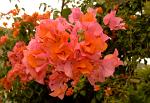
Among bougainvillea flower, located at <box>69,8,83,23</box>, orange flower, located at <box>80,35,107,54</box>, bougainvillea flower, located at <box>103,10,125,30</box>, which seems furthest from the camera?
bougainvillea flower, located at <box>103,10,125,30</box>

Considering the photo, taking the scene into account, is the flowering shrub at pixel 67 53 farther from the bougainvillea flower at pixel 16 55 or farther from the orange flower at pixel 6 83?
the orange flower at pixel 6 83

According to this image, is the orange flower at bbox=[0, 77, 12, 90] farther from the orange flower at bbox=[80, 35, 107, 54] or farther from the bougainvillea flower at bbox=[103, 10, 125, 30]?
the orange flower at bbox=[80, 35, 107, 54]

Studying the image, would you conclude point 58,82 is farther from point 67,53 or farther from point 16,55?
point 16,55

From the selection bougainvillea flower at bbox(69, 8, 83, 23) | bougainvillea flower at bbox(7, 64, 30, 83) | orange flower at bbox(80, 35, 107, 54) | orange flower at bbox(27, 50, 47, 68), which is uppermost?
bougainvillea flower at bbox(69, 8, 83, 23)

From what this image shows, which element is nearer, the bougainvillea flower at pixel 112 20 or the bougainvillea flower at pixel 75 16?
the bougainvillea flower at pixel 75 16

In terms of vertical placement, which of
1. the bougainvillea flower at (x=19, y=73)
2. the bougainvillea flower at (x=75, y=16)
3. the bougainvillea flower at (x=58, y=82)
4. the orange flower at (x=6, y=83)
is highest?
the bougainvillea flower at (x=75, y=16)

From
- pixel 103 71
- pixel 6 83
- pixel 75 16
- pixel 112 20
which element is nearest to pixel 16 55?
pixel 6 83

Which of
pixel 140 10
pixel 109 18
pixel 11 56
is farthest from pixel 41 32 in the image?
pixel 140 10

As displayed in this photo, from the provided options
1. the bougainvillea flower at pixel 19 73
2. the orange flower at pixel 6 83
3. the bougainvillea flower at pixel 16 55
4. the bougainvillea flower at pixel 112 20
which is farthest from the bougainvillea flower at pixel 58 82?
the orange flower at pixel 6 83

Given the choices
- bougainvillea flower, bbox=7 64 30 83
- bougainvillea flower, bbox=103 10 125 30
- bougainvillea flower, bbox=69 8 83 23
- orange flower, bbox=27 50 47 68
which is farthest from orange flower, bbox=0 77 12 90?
orange flower, bbox=27 50 47 68

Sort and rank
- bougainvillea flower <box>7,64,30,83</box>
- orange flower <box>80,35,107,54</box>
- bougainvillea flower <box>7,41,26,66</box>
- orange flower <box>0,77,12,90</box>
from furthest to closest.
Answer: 1. orange flower <box>0,77,12,90</box>
2. bougainvillea flower <box>7,41,26,66</box>
3. bougainvillea flower <box>7,64,30,83</box>
4. orange flower <box>80,35,107,54</box>

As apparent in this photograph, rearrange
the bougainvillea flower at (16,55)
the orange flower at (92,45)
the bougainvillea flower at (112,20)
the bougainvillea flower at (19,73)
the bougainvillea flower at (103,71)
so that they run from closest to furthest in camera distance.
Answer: the orange flower at (92,45)
the bougainvillea flower at (103,71)
the bougainvillea flower at (112,20)
the bougainvillea flower at (19,73)
the bougainvillea flower at (16,55)

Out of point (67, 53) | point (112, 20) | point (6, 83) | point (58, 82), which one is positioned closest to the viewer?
point (67, 53)

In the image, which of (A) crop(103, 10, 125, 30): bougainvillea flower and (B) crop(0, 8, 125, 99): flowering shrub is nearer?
→ (B) crop(0, 8, 125, 99): flowering shrub
